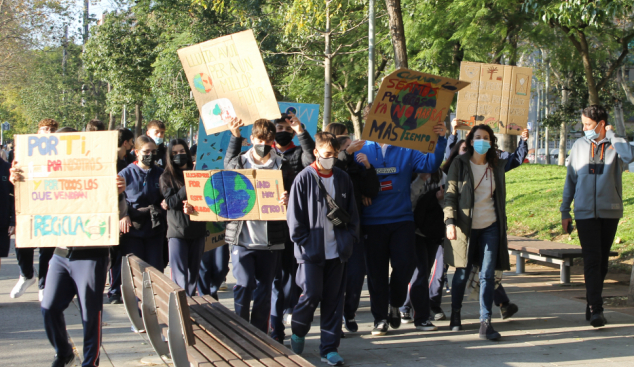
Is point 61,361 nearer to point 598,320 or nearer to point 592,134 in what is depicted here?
point 598,320

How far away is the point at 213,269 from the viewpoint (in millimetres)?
7250

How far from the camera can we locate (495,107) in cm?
704

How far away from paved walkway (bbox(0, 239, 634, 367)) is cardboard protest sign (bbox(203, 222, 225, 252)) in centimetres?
96

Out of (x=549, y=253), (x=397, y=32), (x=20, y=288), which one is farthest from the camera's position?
(x=397, y=32)

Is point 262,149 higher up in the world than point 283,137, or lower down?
lower down

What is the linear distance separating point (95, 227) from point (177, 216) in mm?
1622

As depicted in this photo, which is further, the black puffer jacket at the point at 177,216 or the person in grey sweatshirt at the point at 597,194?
the person in grey sweatshirt at the point at 597,194

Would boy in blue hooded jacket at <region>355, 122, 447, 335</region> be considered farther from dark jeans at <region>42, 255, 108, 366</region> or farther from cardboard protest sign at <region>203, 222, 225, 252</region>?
dark jeans at <region>42, 255, 108, 366</region>

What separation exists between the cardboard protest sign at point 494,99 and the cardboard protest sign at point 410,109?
2.79 ft

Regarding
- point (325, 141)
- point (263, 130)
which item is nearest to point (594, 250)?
point (325, 141)

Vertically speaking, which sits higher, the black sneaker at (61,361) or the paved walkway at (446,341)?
the black sneaker at (61,361)

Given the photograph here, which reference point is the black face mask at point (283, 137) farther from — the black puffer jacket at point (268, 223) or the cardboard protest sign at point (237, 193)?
the cardboard protest sign at point (237, 193)

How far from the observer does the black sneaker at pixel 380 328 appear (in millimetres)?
5980

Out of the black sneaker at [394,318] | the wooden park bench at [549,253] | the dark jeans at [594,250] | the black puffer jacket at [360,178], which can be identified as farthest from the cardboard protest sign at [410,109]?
the wooden park bench at [549,253]
